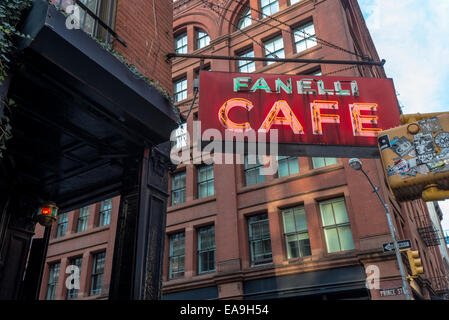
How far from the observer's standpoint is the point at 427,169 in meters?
2.43

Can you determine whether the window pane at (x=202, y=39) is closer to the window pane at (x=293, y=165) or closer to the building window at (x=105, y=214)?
the window pane at (x=293, y=165)

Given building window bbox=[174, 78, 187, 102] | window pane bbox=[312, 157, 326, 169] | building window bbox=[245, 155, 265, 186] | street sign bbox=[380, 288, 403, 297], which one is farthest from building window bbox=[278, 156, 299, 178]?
building window bbox=[174, 78, 187, 102]

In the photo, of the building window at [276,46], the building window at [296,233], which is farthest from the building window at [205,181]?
the building window at [276,46]

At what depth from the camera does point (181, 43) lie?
29.3 meters

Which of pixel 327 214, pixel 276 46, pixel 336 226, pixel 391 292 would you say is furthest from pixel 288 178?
pixel 276 46

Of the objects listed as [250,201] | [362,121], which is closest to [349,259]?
[250,201]

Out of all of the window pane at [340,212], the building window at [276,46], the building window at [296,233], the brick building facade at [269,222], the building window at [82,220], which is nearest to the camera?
the brick building facade at [269,222]

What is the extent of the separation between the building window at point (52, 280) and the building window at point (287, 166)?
54.4ft

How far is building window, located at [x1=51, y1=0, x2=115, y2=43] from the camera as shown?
6583 mm

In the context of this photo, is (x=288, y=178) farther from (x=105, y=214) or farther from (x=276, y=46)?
(x=105, y=214)

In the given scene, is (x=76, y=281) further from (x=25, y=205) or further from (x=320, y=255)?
(x=25, y=205)

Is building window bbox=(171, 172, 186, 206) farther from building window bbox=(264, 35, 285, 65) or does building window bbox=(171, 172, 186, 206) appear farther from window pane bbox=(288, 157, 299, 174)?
building window bbox=(264, 35, 285, 65)

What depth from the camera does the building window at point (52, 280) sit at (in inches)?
973

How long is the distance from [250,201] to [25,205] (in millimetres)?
14139
